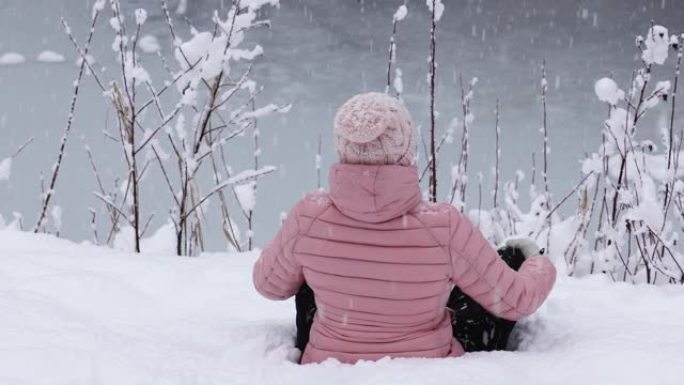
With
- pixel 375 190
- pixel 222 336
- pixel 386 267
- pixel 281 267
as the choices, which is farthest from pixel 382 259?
pixel 222 336

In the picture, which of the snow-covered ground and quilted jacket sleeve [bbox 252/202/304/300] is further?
quilted jacket sleeve [bbox 252/202/304/300]

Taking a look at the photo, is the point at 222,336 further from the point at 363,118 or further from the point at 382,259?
the point at 363,118

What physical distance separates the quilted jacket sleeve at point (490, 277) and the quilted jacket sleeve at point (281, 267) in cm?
41

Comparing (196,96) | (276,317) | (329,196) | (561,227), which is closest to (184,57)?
(196,96)

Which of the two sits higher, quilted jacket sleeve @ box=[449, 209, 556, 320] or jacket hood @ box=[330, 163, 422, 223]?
jacket hood @ box=[330, 163, 422, 223]

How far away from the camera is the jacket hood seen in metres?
1.65

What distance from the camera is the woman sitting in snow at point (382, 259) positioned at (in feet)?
5.48

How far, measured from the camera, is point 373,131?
5.36 ft

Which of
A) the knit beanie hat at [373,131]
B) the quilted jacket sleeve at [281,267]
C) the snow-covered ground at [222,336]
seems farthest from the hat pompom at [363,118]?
the snow-covered ground at [222,336]

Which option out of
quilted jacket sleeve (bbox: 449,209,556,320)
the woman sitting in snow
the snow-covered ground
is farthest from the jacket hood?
the snow-covered ground

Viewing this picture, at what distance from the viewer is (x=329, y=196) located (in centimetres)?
177

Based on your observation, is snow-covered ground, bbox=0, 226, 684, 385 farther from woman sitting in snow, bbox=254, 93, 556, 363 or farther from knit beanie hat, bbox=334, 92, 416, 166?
knit beanie hat, bbox=334, 92, 416, 166

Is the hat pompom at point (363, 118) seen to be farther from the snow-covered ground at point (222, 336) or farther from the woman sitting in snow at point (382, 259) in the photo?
the snow-covered ground at point (222, 336)

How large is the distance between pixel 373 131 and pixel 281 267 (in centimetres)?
49
